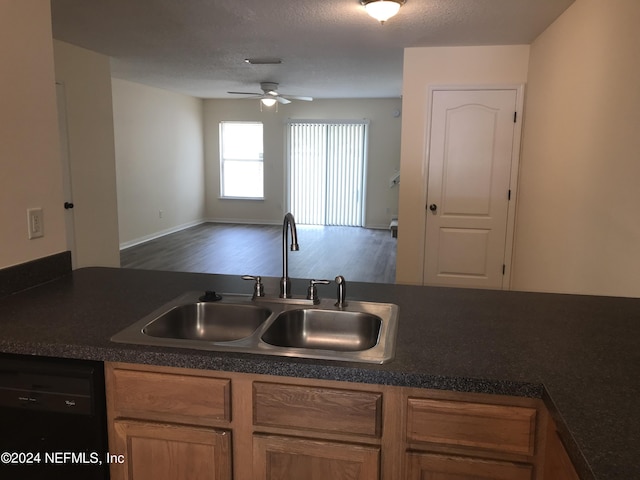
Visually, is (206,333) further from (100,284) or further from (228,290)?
(100,284)

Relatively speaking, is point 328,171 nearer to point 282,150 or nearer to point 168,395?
point 282,150

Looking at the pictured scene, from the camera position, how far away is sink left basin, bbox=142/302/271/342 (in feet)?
5.65

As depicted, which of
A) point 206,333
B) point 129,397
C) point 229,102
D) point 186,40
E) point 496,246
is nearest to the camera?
point 129,397

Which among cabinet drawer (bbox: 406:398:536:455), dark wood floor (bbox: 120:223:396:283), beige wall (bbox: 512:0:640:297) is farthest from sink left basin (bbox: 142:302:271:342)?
dark wood floor (bbox: 120:223:396:283)

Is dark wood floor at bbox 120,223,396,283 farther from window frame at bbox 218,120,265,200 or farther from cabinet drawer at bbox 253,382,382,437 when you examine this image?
cabinet drawer at bbox 253,382,382,437

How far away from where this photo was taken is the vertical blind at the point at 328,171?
9.35 meters

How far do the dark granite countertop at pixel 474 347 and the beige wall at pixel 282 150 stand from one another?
7514 mm

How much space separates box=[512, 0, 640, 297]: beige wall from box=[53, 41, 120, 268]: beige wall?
4.35 m

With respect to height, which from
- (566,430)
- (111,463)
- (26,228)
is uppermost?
(26,228)

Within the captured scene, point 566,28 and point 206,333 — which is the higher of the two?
point 566,28

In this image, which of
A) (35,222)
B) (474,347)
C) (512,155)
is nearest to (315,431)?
(474,347)

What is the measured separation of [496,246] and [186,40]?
138 inches

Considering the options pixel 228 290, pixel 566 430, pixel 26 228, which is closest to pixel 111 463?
pixel 228 290

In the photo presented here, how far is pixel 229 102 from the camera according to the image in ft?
31.4
